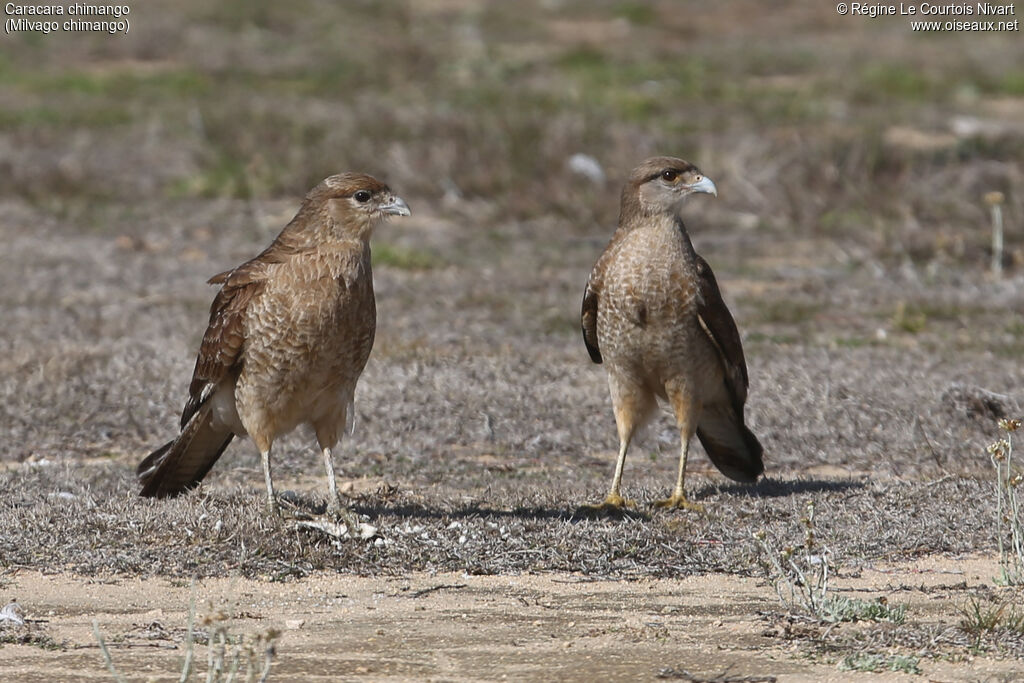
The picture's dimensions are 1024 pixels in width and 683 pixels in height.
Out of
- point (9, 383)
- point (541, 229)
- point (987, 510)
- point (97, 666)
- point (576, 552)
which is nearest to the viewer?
point (97, 666)

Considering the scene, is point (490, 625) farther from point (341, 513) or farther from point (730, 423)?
point (730, 423)

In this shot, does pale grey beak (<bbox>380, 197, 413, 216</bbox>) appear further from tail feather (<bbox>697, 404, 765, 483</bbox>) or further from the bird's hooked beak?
tail feather (<bbox>697, 404, 765, 483</bbox>)

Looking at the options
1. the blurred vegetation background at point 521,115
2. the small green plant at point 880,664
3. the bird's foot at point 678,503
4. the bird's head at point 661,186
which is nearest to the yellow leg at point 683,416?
the bird's foot at point 678,503

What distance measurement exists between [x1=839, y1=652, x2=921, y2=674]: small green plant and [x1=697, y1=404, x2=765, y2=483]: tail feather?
2.58 metres

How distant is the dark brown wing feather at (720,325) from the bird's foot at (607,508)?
2.75 feet

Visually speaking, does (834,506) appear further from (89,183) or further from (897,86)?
(897,86)

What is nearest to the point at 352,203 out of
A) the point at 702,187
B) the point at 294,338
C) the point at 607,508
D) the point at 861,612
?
the point at 294,338

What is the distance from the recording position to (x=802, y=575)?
5.06 meters

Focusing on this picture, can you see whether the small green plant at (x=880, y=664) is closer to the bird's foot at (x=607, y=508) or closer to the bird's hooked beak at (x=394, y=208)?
the bird's foot at (x=607, y=508)

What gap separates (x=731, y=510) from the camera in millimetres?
6812

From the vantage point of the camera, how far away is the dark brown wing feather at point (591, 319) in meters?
7.25

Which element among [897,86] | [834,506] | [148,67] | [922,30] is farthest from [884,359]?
[922,30]

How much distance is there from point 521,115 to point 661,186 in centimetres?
868

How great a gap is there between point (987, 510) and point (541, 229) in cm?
781
